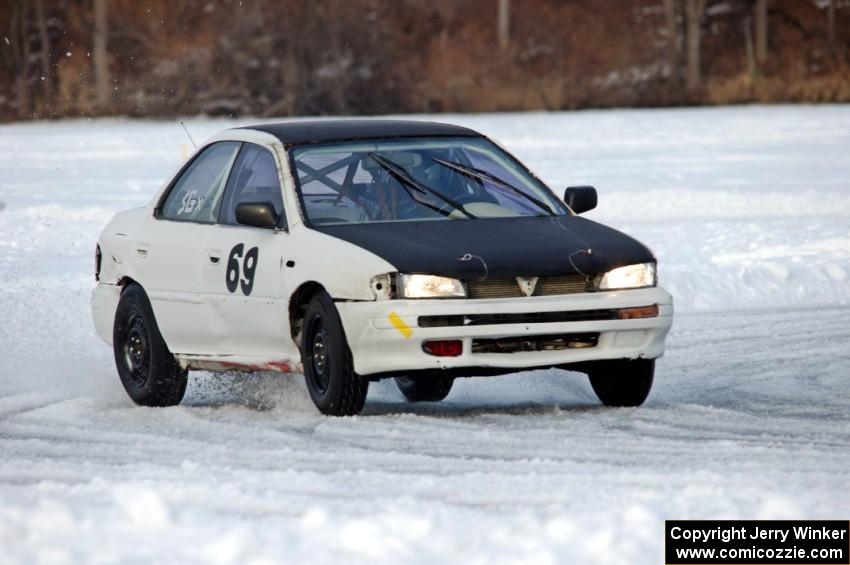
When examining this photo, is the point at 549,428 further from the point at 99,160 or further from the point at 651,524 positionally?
the point at 99,160

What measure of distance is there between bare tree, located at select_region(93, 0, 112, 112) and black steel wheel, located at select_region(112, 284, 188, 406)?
151 ft

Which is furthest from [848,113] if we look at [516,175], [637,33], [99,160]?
[516,175]

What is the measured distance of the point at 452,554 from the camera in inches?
219

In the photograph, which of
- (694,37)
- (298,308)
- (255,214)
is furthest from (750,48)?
(298,308)

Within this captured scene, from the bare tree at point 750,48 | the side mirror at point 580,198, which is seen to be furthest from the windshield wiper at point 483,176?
the bare tree at point 750,48

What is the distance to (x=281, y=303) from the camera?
30.0ft

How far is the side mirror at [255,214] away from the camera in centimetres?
926

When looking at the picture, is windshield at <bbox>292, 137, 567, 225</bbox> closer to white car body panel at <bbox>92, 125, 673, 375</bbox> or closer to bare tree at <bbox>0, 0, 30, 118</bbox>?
white car body panel at <bbox>92, 125, 673, 375</bbox>

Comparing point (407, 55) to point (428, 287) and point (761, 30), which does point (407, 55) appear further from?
point (428, 287)

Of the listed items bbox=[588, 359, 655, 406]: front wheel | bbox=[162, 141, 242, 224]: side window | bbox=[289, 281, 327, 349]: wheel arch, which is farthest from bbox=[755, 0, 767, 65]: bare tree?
bbox=[289, 281, 327, 349]: wheel arch

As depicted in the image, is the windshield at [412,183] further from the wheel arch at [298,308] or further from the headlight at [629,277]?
the headlight at [629,277]

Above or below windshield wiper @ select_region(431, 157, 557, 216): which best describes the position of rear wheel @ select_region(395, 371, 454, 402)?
below

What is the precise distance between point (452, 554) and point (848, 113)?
39.4m

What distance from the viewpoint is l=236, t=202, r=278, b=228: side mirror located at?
926 cm
